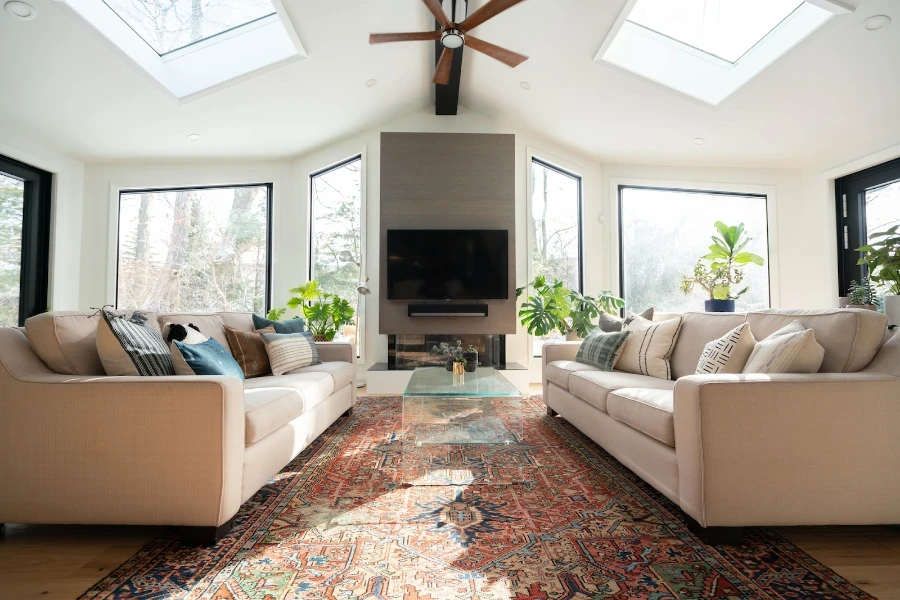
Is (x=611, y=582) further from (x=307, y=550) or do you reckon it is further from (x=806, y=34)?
(x=806, y=34)

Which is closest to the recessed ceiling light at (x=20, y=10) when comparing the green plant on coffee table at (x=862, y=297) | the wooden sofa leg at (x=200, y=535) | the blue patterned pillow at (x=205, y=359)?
the blue patterned pillow at (x=205, y=359)

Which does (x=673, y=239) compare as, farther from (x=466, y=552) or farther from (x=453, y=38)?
(x=466, y=552)

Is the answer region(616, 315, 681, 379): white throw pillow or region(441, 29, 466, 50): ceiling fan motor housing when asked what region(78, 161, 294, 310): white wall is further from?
region(616, 315, 681, 379): white throw pillow

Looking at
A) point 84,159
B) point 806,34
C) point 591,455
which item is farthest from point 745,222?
point 84,159

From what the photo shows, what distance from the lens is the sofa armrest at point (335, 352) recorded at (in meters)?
3.94

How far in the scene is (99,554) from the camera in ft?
5.43

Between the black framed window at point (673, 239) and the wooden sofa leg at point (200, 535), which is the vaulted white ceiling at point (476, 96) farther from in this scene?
the wooden sofa leg at point (200, 535)

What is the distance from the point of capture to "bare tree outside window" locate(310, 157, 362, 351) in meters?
6.06

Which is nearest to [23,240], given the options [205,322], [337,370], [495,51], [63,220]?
[63,220]

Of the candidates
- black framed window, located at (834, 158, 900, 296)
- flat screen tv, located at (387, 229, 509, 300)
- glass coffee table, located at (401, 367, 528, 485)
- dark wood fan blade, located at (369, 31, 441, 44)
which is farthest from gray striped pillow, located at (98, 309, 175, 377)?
black framed window, located at (834, 158, 900, 296)

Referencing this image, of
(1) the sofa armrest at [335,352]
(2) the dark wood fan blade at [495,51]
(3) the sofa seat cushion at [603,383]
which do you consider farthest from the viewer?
(1) the sofa armrest at [335,352]

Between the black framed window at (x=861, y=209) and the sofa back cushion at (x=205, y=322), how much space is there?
19.6ft

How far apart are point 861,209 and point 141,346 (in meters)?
6.47

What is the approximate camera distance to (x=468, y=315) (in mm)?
5594
